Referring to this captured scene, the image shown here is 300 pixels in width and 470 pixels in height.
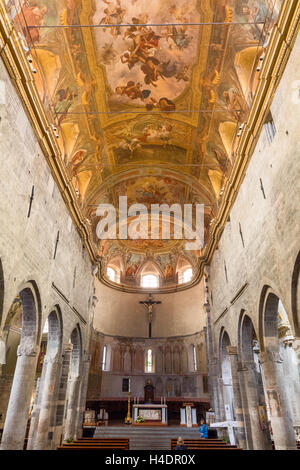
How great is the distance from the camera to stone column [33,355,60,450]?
13055 mm

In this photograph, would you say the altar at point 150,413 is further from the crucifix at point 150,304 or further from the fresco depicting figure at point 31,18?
the fresco depicting figure at point 31,18

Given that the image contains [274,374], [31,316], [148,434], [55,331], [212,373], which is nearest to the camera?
[274,374]

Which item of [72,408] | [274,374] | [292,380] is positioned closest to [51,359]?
[72,408]

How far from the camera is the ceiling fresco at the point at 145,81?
11500 millimetres

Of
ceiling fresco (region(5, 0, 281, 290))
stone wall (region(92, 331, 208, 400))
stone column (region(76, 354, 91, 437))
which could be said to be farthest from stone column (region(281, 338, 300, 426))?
stone column (region(76, 354, 91, 437))

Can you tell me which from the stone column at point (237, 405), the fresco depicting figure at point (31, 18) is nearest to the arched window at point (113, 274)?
the stone column at point (237, 405)

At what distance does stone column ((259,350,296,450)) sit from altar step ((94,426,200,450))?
7.72 meters

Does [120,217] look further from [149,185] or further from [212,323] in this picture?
[212,323]

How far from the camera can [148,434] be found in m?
17.2

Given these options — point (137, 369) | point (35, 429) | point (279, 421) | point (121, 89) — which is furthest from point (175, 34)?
point (137, 369)

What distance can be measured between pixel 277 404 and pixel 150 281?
22.0 meters

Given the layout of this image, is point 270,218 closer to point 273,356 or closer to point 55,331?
point 273,356

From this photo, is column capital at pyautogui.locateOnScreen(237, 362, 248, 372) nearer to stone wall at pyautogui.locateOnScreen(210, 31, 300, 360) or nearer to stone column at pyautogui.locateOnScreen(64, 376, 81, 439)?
stone wall at pyautogui.locateOnScreen(210, 31, 300, 360)

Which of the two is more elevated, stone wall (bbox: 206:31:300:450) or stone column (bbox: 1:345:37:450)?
stone wall (bbox: 206:31:300:450)
